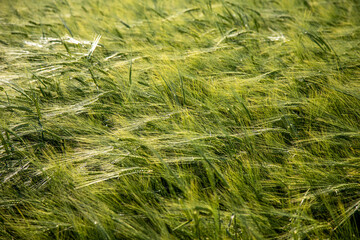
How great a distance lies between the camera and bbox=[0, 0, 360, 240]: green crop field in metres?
0.88

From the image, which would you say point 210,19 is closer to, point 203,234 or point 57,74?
point 57,74

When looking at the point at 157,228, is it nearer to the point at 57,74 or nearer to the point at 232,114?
the point at 232,114

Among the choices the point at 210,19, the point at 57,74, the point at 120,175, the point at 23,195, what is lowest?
the point at 23,195

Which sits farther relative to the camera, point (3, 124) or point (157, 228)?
point (3, 124)

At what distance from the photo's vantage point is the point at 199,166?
1.07 meters

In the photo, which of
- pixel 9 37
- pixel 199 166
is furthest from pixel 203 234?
pixel 9 37

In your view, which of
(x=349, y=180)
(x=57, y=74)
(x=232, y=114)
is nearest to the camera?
(x=349, y=180)

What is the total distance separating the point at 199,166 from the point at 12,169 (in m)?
0.73

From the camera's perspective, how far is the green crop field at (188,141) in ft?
2.88

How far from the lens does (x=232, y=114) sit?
117 centimetres

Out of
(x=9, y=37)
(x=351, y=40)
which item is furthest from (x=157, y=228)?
(x=9, y=37)

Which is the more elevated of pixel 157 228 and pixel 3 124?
pixel 3 124

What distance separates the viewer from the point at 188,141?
100 cm

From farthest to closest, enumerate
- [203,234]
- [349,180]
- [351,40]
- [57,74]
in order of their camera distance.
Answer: [351,40], [57,74], [349,180], [203,234]
